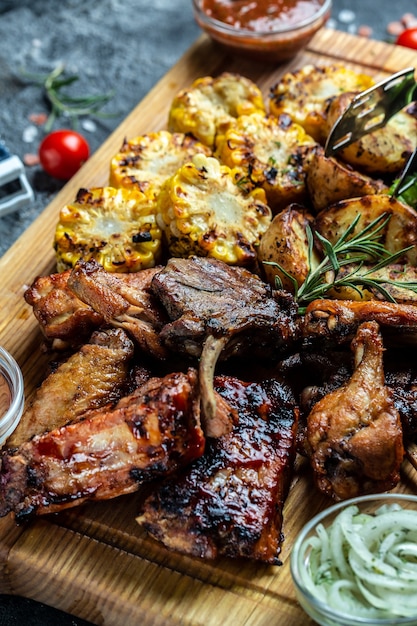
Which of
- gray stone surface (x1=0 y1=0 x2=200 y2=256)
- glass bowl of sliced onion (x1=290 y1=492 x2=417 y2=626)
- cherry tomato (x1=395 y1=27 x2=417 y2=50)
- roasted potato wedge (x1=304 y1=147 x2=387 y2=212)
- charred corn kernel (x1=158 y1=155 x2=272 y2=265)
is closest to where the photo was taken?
glass bowl of sliced onion (x1=290 y1=492 x2=417 y2=626)

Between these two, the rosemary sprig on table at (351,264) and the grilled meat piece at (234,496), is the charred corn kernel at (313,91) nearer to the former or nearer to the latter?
the rosemary sprig on table at (351,264)

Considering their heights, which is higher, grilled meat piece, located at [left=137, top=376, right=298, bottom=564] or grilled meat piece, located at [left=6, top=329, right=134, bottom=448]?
grilled meat piece, located at [left=6, top=329, right=134, bottom=448]

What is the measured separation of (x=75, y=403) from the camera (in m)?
3.47

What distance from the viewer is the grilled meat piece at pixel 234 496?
3.14m

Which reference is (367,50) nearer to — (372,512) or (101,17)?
(101,17)

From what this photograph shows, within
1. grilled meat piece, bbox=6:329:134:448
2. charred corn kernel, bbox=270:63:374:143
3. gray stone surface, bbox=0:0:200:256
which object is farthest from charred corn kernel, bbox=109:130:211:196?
gray stone surface, bbox=0:0:200:256

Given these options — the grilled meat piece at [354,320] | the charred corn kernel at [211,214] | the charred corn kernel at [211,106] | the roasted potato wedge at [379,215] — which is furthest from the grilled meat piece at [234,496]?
the charred corn kernel at [211,106]

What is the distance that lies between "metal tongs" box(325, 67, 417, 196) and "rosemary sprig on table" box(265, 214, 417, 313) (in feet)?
1.71

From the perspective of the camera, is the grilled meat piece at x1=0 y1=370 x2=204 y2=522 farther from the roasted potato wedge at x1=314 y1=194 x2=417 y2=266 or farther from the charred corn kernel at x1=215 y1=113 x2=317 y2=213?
the charred corn kernel at x1=215 y1=113 x2=317 y2=213

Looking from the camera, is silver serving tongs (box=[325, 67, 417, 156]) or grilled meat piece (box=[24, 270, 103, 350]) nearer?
grilled meat piece (box=[24, 270, 103, 350])

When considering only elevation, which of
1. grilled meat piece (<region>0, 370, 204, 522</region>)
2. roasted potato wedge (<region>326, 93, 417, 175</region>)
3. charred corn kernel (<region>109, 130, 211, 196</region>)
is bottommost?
roasted potato wedge (<region>326, 93, 417, 175</region>)

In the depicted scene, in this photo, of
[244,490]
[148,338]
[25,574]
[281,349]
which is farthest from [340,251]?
[25,574]

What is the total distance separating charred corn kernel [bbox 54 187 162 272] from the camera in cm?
414

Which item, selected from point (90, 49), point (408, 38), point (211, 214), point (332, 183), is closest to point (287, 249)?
point (211, 214)
